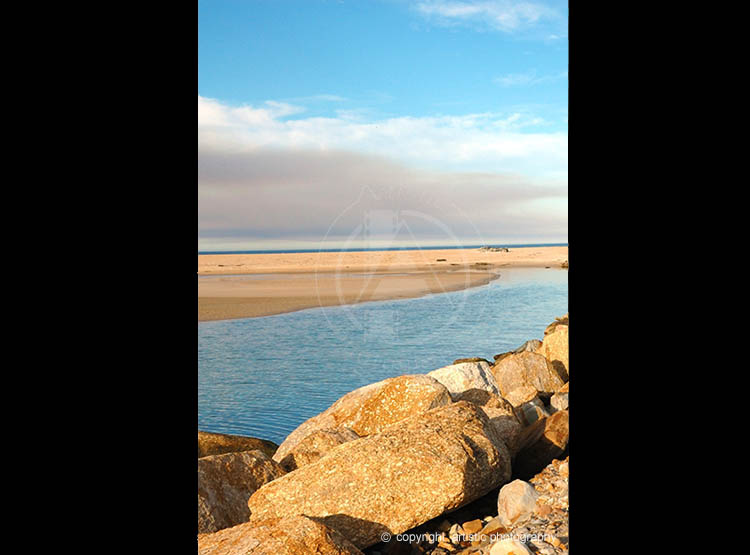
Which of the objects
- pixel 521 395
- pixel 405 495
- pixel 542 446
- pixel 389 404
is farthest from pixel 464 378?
pixel 405 495

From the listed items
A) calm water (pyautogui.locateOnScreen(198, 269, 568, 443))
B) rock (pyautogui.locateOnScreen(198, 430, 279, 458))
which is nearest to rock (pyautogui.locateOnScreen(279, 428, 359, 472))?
rock (pyautogui.locateOnScreen(198, 430, 279, 458))

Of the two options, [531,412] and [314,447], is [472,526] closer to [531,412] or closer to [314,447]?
[314,447]

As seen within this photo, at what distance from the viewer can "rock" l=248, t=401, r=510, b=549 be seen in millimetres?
3068

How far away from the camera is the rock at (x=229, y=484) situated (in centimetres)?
345

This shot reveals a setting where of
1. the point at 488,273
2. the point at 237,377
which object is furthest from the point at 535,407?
the point at 488,273

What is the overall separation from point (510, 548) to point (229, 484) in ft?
5.97

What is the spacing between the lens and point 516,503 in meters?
3.17

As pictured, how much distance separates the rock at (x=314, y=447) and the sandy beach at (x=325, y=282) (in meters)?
10.5

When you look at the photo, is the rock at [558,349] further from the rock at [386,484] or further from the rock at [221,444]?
the rock at [386,484]

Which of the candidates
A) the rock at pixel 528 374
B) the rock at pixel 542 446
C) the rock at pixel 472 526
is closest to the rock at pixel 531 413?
the rock at pixel 542 446
